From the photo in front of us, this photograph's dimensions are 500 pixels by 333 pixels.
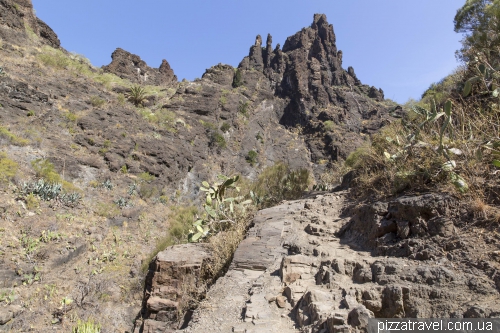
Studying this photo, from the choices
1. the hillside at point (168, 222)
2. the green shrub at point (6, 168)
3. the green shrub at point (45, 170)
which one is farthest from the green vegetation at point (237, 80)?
the green shrub at point (6, 168)

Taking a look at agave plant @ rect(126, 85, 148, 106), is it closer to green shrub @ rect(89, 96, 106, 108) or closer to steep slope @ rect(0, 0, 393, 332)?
steep slope @ rect(0, 0, 393, 332)

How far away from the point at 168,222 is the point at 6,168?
6142 mm

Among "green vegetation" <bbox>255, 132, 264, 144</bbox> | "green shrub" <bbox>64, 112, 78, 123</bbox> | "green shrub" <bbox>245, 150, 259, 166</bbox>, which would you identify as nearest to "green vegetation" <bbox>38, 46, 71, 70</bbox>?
"green shrub" <bbox>64, 112, 78, 123</bbox>

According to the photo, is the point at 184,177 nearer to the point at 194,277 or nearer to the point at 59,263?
the point at 59,263

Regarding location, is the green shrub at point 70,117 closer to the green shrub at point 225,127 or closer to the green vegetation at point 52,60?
the green vegetation at point 52,60

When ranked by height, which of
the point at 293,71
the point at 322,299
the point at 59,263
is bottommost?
the point at 59,263

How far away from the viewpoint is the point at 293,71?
4409 centimetres

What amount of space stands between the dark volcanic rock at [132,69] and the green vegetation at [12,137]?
24.7m

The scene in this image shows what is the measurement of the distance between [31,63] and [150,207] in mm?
10996

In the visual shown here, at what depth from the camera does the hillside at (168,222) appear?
3.08m

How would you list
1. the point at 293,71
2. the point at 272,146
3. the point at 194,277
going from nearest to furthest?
the point at 194,277 → the point at 272,146 → the point at 293,71

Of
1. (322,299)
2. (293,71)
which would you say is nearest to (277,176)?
(322,299)

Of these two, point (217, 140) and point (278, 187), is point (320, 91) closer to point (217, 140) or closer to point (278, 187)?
point (217, 140)

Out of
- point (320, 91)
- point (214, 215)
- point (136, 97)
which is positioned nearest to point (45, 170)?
point (214, 215)
